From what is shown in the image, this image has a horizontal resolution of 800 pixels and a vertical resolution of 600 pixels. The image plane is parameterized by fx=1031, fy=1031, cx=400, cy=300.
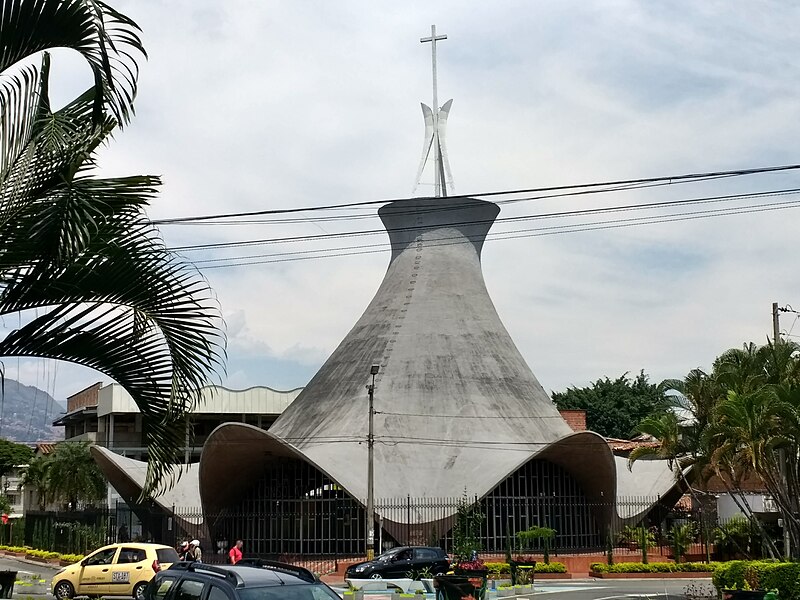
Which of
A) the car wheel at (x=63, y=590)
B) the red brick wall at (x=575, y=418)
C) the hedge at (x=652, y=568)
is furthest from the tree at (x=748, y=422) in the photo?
the red brick wall at (x=575, y=418)

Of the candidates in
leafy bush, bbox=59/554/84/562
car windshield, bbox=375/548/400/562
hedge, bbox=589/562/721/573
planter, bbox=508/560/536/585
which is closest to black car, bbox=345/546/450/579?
car windshield, bbox=375/548/400/562

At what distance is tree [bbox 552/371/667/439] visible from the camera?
3005 inches

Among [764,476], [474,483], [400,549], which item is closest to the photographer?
[764,476]

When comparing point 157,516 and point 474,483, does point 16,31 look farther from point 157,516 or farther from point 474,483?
point 157,516

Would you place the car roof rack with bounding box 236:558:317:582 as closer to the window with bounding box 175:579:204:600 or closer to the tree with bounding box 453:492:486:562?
the window with bounding box 175:579:204:600

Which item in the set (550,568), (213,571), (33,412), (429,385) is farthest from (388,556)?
(33,412)

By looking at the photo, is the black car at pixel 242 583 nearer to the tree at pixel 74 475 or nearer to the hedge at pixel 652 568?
the hedge at pixel 652 568

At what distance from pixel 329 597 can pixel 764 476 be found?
18805 mm

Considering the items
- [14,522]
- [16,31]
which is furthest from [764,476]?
[14,522]

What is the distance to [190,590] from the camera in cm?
954

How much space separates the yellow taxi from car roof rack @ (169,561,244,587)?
14530 millimetres

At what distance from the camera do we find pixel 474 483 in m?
38.3

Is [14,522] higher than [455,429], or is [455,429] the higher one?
[455,429]

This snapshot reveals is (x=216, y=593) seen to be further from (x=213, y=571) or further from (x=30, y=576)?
(x=30, y=576)
